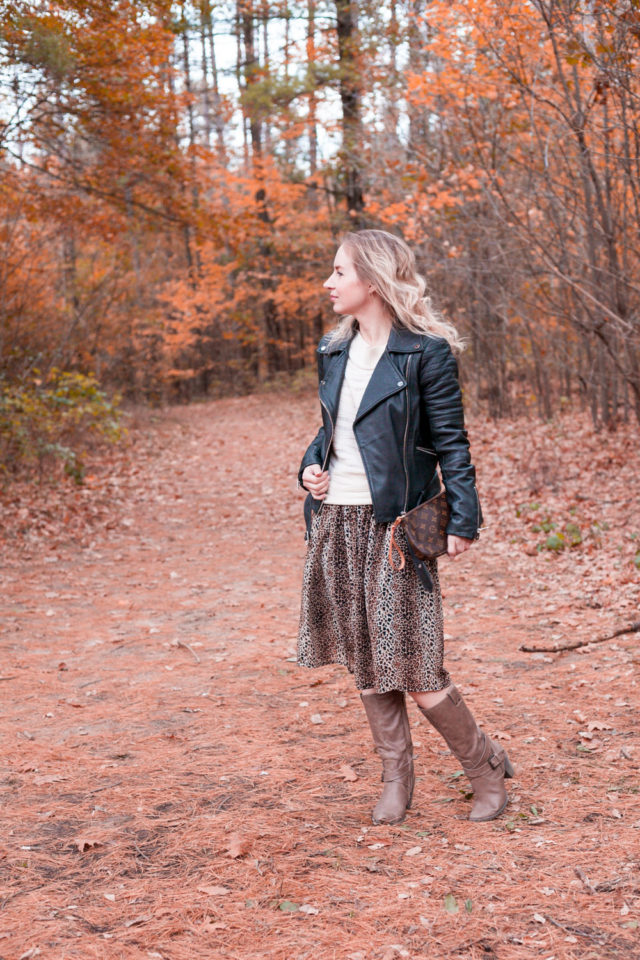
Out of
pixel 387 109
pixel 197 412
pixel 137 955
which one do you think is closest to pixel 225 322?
pixel 197 412

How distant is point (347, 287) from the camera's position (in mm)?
3172

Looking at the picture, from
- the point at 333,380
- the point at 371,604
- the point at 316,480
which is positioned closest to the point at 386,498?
the point at 316,480

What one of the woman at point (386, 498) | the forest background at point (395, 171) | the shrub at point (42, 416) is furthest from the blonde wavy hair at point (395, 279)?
the shrub at point (42, 416)

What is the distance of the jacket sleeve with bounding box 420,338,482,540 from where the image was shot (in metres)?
3.02

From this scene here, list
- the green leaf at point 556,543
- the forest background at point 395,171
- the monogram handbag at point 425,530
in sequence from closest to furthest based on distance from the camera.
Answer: the monogram handbag at point 425,530 → the green leaf at point 556,543 → the forest background at point 395,171

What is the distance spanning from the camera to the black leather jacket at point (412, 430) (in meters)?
3.03

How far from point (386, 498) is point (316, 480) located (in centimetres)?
28

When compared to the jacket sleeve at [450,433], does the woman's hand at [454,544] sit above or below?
below

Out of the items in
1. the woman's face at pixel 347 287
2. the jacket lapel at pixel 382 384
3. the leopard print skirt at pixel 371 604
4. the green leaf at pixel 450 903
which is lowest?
the green leaf at pixel 450 903

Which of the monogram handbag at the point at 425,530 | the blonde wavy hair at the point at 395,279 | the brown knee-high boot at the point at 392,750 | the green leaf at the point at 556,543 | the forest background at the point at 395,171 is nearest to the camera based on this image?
the monogram handbag at the point at 425,530

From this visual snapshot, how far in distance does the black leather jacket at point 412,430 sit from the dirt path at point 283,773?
1.16m

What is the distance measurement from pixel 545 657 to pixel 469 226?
773 centimetres

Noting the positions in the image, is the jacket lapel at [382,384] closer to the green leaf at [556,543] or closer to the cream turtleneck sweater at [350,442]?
the cream turtleneck sweater at [350,442]

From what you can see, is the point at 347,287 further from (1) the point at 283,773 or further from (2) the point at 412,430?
(1) the point at 283,773
